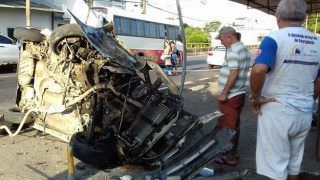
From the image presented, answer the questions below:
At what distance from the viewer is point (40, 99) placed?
22.1 feet

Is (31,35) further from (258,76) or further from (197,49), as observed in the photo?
(197,49)

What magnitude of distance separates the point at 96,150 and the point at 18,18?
28.9m

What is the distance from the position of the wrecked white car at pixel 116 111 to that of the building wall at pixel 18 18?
26.1m

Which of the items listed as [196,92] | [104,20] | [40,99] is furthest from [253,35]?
[40,99]

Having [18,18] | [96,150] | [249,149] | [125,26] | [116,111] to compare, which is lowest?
[249,149]

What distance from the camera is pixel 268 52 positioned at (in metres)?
3.62

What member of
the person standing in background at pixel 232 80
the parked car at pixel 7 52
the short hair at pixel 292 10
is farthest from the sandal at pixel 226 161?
the parked car at pixel 7 52

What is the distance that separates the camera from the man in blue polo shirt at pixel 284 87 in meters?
3.67

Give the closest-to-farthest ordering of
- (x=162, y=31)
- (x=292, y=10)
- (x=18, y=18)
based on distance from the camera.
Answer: (x=292, y=10)
(x=162, y=31)
(x=18, y=18)

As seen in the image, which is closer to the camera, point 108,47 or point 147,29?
point 108,47

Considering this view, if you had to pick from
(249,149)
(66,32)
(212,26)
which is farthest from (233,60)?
(212,26)

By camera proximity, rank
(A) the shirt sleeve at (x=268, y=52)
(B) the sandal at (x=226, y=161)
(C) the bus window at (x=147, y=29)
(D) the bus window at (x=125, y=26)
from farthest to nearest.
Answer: (C) the bus window at (x=147, y=29) < (D) the bus window at (x=125, y=26) < (B) the sandal at (x=226, y=161) < (A) the shirt sleeve at (x=268, y=52)

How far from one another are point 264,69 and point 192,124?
1.97 meters

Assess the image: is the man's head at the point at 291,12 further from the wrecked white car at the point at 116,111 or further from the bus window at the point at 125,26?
the bus window at the point at 125,26
